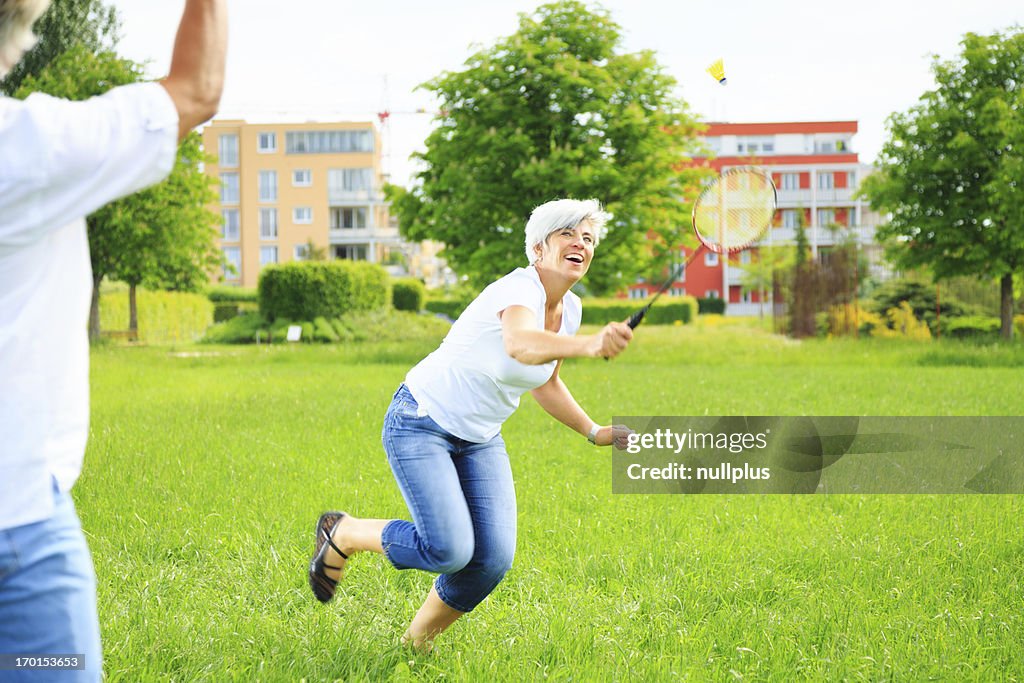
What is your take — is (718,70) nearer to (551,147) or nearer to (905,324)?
(551,147)

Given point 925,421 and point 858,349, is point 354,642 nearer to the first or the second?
point 925,421

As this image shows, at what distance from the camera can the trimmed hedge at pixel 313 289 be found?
2942 centimetres

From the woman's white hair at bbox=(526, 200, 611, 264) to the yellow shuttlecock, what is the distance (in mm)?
1353

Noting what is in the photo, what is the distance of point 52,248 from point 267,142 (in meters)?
78.7

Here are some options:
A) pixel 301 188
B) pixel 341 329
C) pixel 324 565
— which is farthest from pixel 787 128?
pixel 324 565

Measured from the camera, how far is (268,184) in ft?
252

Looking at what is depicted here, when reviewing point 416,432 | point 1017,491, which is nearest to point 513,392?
point 416,432

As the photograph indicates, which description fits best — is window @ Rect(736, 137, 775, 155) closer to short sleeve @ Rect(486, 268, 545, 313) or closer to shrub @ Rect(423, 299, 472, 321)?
shrub @ Rect(423, 299, 472, 321)

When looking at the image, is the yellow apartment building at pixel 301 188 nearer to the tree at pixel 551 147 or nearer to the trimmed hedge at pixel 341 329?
the trimmed hedge at pixel 341 329

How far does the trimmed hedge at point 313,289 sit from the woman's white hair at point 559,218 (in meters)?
26.0

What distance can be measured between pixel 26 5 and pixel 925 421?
34.3 feet

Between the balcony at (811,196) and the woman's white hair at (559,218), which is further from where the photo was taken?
the balcony at (811,196)

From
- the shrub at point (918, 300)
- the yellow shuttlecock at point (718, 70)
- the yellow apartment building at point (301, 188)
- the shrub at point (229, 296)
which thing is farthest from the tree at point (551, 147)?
the yellow apartment building at point (301, 188)

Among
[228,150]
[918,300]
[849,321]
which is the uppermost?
[228,150]
